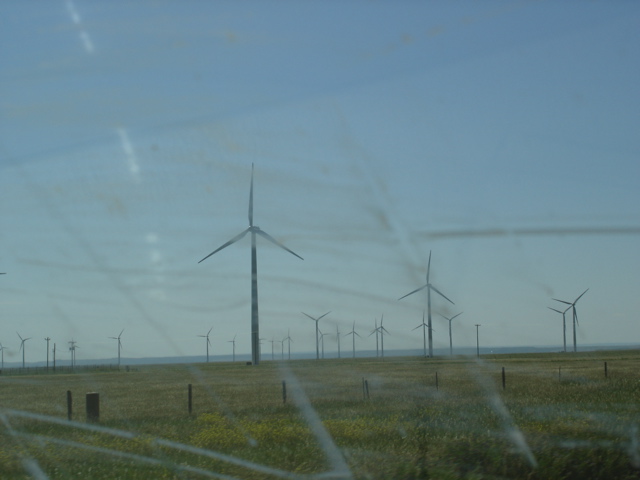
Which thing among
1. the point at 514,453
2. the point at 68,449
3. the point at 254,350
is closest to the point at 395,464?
the point at 514,453

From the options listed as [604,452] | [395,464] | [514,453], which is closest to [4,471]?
[395,464]

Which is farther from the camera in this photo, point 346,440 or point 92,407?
point 92,407

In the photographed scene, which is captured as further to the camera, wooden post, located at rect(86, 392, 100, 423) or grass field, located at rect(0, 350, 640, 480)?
wooden post, located at rect(86, 392, 100, 423)

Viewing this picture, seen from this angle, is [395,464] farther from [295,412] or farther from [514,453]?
[295,412]

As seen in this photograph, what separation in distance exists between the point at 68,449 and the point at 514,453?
9.86 meters

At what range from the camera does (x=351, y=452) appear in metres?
16.3

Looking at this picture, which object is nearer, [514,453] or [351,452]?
[514,453]

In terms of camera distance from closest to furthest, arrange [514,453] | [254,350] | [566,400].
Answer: [514,453] → [566,400] → [254,350]

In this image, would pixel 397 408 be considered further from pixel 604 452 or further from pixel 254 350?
pixel 254 350

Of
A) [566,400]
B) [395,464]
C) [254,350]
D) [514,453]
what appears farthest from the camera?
[254,350]

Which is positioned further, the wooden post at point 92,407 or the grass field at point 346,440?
the wooden post at point 92,407

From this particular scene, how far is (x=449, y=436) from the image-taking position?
18.5m

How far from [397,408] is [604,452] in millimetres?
13728

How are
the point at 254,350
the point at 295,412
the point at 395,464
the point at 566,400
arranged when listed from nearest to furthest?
the point at 395,464 → the point at 295,412 → the point at 566,400 → the point at 254,350
